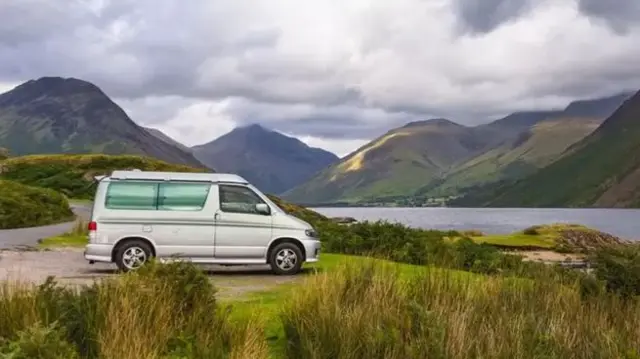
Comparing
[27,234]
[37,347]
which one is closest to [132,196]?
[37,347]

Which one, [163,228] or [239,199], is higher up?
[239,199]

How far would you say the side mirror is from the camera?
18578 mm

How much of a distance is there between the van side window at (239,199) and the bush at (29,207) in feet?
60.1

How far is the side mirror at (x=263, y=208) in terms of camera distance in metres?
18.6

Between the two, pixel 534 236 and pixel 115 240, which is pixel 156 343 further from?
pixel 534 236

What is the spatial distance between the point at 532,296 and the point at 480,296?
47.0 inches

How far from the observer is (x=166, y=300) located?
1055cm

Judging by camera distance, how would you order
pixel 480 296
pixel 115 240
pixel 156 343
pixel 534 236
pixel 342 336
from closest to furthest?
pixel 156 343, pixel 342 336, pixel 480 296, pixel 115 240, pixel 534 236

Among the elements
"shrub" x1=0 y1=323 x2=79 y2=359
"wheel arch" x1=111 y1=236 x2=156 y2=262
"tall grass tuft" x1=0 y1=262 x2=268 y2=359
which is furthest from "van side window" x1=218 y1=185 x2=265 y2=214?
"shrub" x1=0 y1=323 x2=79 y2=359

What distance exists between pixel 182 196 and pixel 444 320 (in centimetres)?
954

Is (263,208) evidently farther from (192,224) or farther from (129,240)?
(129,240)

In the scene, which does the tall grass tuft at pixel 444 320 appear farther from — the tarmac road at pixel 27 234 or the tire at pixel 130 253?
the tarmac road at pixel 27 234

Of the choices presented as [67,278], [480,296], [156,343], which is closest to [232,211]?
[67,278]

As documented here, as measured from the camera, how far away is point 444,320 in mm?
10648
